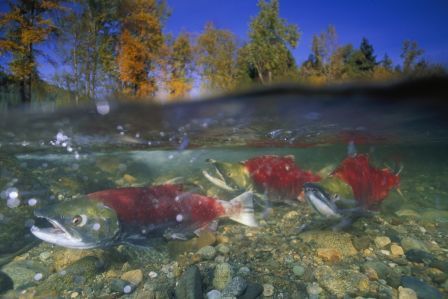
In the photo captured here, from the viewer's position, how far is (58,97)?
32.5 ft

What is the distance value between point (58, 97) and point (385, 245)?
32.8 feet

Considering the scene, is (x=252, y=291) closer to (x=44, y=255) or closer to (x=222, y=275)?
(x=222, y=275)

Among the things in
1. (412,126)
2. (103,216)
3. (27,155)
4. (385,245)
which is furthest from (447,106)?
(27,155)

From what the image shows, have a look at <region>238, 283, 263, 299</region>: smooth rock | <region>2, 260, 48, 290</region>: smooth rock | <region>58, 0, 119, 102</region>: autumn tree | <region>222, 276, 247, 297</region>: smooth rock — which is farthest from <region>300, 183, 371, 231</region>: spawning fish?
<region>58, 0, 119, 102</region>: autumn tree

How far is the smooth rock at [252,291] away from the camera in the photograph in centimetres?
514

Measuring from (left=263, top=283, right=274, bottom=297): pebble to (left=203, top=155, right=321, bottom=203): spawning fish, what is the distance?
334 centimetres

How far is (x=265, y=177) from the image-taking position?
8.58 meters

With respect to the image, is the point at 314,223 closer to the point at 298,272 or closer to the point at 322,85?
the point at 298,272

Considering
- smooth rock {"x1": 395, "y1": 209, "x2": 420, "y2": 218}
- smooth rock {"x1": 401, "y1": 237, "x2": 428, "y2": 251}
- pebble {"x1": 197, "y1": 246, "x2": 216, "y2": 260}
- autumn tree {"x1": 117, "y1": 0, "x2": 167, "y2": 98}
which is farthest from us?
autumn tree {"x1": 117, "y1": 0, "x2": 167, "y2": 98}

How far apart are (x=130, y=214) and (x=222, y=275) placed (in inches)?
80.0

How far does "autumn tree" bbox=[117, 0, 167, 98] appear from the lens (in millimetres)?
14820

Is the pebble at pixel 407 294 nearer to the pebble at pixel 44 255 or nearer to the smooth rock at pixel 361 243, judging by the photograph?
the smooth rock at pixel 361 243

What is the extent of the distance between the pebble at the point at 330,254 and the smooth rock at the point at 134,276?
11.6ft

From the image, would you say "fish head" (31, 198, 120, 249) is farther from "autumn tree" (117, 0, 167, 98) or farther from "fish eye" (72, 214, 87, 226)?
"autumn tree" (117, 0, 167, 98)
